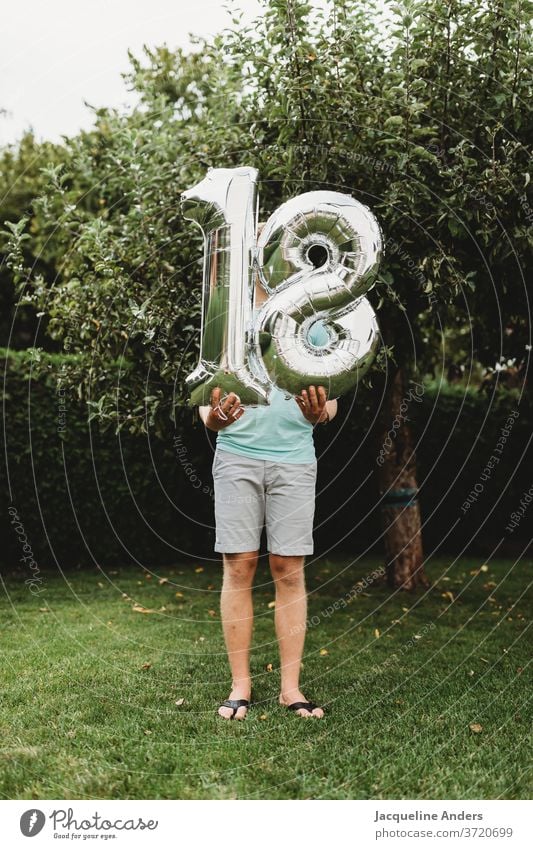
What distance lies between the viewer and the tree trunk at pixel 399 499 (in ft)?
26.9

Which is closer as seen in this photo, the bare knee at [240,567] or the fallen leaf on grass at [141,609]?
the bare knee at [240,567]

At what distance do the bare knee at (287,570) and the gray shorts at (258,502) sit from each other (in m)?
0.06

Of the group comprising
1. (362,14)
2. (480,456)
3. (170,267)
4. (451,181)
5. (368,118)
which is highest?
(362,14)

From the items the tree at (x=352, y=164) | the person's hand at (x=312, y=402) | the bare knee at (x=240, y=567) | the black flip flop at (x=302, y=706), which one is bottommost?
the black flip flop at (x=302, y=706)

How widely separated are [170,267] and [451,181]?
2.34 metres

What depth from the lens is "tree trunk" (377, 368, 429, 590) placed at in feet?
26.9

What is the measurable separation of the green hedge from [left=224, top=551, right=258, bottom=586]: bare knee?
3249 millimetres

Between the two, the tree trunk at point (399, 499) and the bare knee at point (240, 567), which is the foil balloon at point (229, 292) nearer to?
the bare knee at point (240, 567)

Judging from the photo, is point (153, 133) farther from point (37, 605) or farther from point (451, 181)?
point (37, 605)

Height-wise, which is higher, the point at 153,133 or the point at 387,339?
the point at 153,133

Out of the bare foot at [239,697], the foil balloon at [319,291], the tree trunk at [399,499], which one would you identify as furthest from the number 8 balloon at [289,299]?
the tree trunk at [399,499]

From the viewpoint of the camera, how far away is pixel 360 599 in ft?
26.1
